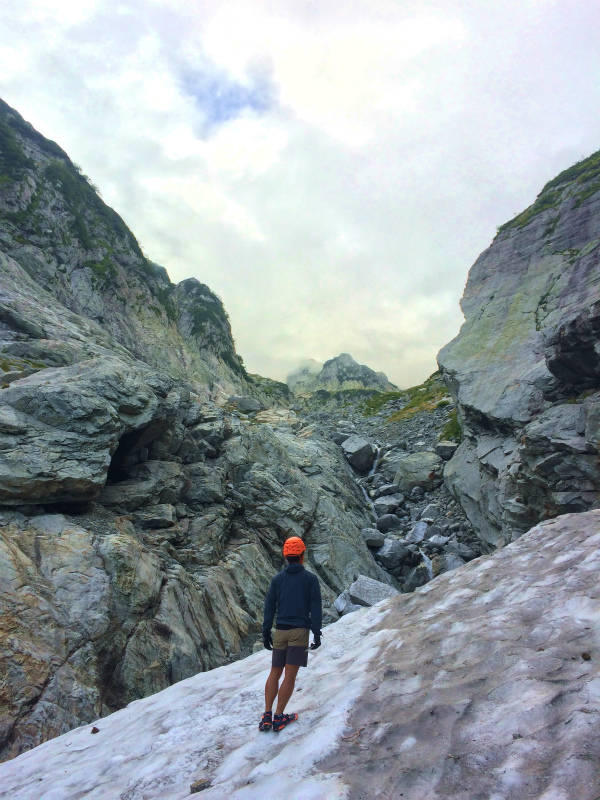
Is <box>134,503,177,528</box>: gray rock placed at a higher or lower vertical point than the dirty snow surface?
higher

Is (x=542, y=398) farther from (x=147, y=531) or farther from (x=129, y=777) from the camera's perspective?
(x=129, y=777)

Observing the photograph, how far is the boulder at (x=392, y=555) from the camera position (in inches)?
1038

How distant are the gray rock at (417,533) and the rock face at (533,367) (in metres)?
3.79

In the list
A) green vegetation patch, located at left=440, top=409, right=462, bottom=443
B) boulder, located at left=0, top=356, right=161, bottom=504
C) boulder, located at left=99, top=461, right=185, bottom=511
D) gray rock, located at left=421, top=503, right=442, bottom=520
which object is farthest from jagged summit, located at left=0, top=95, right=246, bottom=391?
green vegetation patch, located at left=440, top=409, right=462, bottom=443

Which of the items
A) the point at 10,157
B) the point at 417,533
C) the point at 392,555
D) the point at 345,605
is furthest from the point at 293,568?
the point at 10,157

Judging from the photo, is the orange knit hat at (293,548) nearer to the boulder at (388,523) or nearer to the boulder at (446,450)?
the boulder at (388,523)

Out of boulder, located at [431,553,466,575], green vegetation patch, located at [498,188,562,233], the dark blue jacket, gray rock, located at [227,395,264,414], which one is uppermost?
green vegetation patch, located at [498,188,562,233]

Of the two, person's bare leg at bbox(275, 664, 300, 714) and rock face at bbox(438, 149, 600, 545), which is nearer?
person's bare leg at bbox(275, 664, 300, 714)

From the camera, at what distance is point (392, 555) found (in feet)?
87.4

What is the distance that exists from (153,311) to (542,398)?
5102 centimetres

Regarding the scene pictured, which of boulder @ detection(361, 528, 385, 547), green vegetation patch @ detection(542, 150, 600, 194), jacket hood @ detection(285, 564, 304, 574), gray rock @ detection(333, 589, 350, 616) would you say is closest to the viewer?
jacket hood @ detection(285, 564, 304, 574)

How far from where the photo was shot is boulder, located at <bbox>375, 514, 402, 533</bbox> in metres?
31.8

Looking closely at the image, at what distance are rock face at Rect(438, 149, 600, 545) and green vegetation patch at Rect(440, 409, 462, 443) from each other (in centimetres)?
1268

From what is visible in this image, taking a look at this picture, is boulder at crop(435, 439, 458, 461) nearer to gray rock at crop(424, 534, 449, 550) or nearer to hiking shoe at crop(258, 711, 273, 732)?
gray rock at crop(424, 534, 449, 550)
